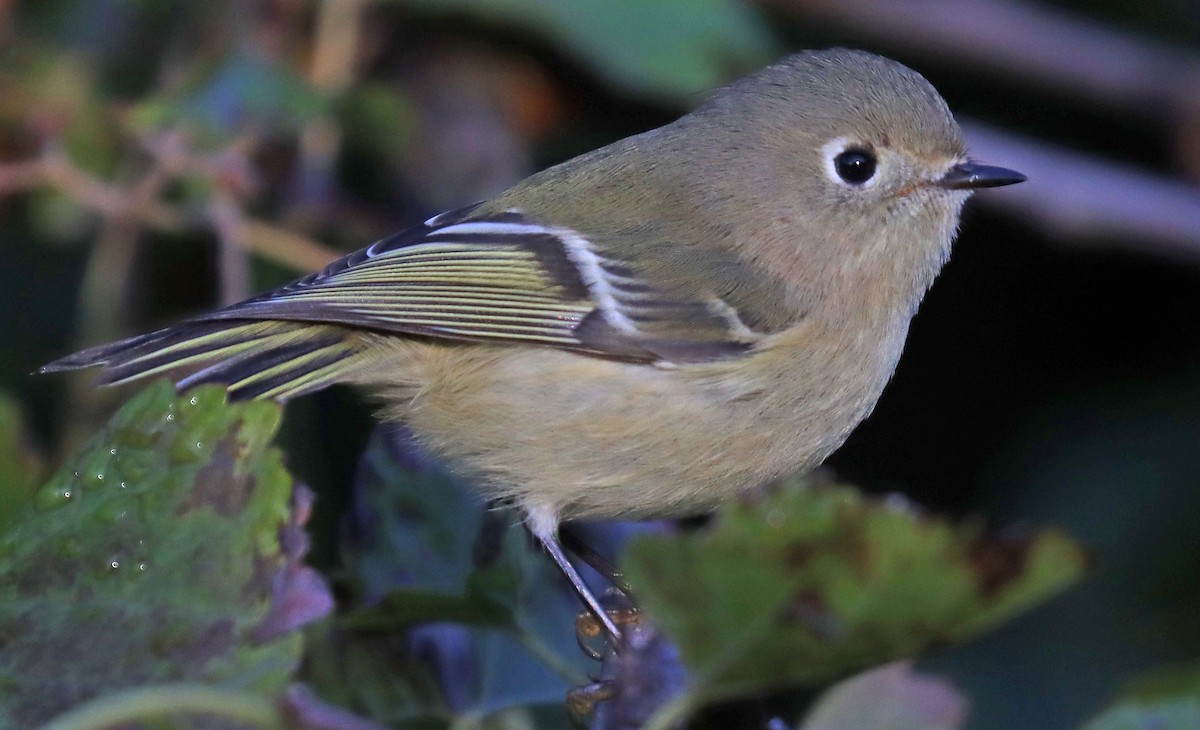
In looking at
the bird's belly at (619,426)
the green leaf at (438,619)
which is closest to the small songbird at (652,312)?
the bird's belly at (619,426)

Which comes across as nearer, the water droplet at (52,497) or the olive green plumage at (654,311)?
the water droplet at (52,497)

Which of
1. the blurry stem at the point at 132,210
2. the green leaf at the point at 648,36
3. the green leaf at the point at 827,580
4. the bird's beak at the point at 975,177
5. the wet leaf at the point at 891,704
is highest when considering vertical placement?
the green leaf at the point at 648,36

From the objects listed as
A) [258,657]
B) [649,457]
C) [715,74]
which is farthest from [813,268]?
[258,657]

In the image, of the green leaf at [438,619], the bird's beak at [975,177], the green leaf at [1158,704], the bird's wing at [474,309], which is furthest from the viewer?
the bird's beak at [975,177]

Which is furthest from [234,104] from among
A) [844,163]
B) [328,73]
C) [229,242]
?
[844,163]

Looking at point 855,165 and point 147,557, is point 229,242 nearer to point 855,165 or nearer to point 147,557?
point 855,165

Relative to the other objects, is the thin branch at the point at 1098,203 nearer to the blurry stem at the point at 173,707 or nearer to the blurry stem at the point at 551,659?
the blurry stem at the point at 551,659

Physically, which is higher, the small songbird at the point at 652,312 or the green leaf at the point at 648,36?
the green leaf at the point at 648,36

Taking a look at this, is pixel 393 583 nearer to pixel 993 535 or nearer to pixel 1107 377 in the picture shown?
pixel 993 535
